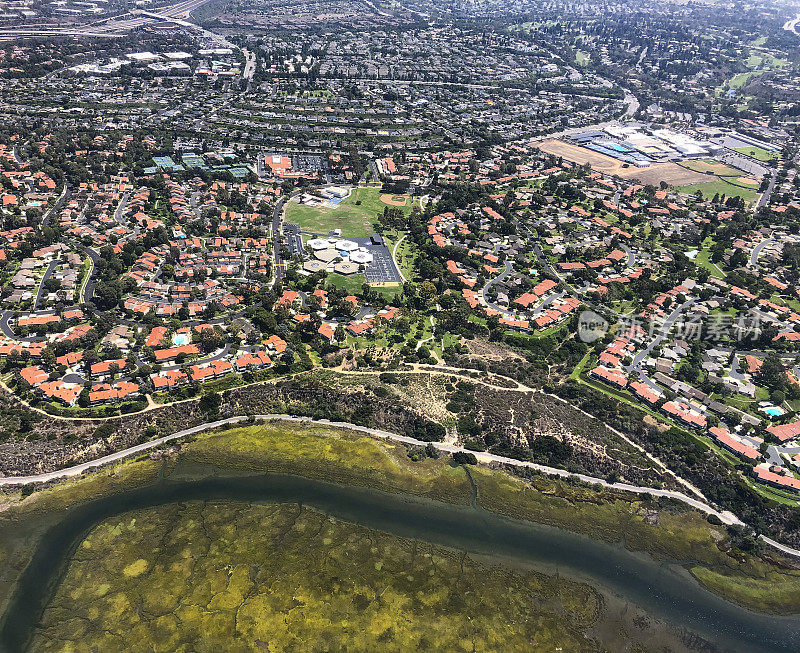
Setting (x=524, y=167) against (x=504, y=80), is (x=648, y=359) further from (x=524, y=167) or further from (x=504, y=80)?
(x=504, y=80)

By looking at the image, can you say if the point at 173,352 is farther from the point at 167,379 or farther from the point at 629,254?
the point at 629,254

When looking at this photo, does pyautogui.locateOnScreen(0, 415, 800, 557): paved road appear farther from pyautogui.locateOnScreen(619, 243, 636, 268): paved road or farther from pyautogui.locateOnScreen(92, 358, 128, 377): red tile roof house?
pyautogui.locateOnScreen(619, 243, 636, 268): paved road

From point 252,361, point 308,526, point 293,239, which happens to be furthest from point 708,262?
point 308,526

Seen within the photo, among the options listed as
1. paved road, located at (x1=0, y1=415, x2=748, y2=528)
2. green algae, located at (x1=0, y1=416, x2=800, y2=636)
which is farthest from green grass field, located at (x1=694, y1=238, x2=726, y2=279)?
green algae, located at (x1=0, y1=416, x2=800, y2=636)

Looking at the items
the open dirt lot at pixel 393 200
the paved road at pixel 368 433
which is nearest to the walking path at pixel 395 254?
the open dirt lot at pixel 393 200

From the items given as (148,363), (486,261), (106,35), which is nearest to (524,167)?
(486,261)

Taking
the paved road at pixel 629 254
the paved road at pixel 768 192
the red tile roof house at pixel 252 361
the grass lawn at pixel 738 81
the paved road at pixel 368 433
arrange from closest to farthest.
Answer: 1. the paved road at pixel 368 433
2. the red tile roof house at pixel 252 361
3. the paved road at pixel 629 254
4. the paved road at pixel 768 192
5. the grass lawn at pixel 738 81

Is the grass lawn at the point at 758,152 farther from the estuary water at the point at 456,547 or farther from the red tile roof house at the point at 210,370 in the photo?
the red tile roof house at the point at 210,370
